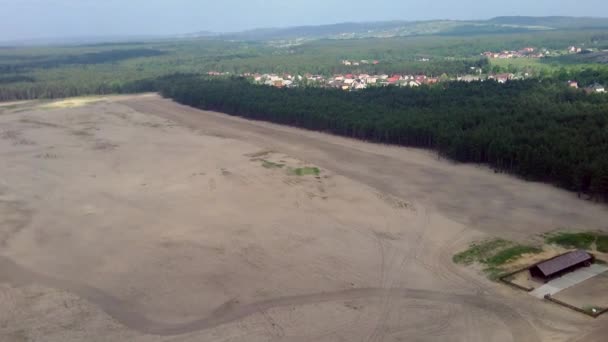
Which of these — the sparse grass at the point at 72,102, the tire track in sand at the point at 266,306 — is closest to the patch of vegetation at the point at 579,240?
the tire track in sand at the point at 266,306

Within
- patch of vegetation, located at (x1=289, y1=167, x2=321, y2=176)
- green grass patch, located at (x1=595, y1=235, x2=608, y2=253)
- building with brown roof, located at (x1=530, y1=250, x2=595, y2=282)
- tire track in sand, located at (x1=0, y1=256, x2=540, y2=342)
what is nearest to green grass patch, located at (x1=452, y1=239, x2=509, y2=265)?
building with brown roof, located at (x1=530, y1=250, x2=595, y2=282)

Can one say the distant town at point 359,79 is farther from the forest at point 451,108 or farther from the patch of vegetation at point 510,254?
the patch of vegetation at point 510,254

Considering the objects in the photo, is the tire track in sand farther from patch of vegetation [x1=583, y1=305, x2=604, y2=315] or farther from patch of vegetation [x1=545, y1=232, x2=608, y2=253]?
patch of vegetation [x1=545, y1=232, x2=608, y2=253]

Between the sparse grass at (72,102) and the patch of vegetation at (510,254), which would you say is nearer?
the patch of vegetation at (510,254)

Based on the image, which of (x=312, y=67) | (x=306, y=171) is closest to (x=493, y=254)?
(x=306, y=171)

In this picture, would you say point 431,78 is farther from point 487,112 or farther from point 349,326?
point 349,326

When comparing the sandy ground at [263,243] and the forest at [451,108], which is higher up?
the forest at [451,108]

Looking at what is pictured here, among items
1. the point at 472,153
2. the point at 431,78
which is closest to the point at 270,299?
the point at 472,153
